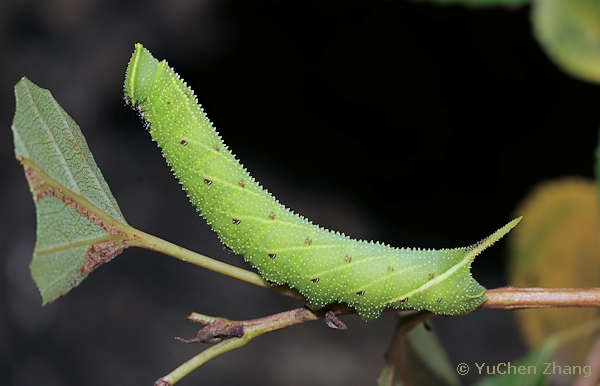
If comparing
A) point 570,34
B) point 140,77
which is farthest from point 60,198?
point 570,34

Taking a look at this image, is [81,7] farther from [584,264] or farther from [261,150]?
[584,264]

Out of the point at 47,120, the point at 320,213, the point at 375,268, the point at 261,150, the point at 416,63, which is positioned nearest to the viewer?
the point at 47,120

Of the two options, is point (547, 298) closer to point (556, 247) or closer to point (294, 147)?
point (556, 247)

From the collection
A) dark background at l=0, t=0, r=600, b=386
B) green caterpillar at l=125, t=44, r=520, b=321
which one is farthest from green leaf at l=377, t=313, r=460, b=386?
dark background at l=0, t=0, r=600, b=386

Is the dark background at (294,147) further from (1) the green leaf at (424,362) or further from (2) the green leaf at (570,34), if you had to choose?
(1) the green leaf at (424,362)

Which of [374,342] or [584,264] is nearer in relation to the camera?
[584,264]

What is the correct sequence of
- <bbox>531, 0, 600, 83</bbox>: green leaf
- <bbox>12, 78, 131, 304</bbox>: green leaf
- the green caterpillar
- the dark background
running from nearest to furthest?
<bbox>12, 78, 131, 304</bbox>: green leaf
the green caterpillar
<bbox>531, 0, 600, 83</bbox>: green leaf
the dark background

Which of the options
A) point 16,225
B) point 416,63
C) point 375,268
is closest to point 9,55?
point 16,225

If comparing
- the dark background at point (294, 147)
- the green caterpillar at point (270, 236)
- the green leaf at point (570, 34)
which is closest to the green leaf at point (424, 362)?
the green caterpillar at point (270, 236)

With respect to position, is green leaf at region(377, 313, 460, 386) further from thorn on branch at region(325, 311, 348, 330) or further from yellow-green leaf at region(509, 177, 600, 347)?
yellow-green leaf at region(509, 177, 600, 347)
